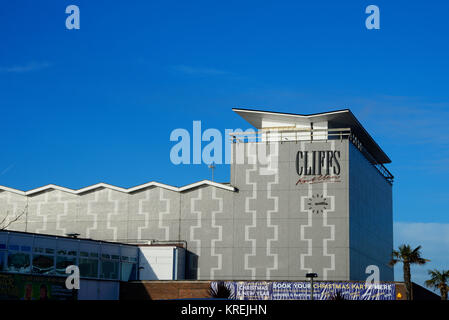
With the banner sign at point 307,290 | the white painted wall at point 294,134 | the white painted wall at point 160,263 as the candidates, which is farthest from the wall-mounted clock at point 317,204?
the white painted wall at point 160,263

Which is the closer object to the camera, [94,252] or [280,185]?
[94,252]

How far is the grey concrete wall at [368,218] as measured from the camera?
2237 inches

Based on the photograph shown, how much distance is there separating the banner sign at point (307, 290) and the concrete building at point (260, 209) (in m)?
4.24

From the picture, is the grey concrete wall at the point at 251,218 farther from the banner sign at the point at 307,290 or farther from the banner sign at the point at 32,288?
the banner sign at the point at 32,288

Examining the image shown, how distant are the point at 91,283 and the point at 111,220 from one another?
11482 mm

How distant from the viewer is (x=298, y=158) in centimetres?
5662

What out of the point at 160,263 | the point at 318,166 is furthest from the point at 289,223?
the point at 160,263

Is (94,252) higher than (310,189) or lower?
lower

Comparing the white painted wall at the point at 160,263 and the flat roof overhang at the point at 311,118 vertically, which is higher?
the flat roof overhang at the point at 311,118

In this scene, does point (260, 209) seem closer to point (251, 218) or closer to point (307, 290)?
point (251, 218)

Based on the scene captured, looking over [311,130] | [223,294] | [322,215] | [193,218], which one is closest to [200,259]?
[193,218]

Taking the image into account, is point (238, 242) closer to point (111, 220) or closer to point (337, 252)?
point (337, 252)

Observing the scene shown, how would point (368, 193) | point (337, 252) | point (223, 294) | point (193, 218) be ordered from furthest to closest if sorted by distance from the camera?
1. point (368, 193)
2. point (193, 218)
3. point (337, 252)
4. point (223, 294)

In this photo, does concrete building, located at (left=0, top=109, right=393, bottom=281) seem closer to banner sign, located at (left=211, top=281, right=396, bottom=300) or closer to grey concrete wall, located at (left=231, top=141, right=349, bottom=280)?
grey concrete wall, located at (left=231, top=141, right=349, bottom=280)
